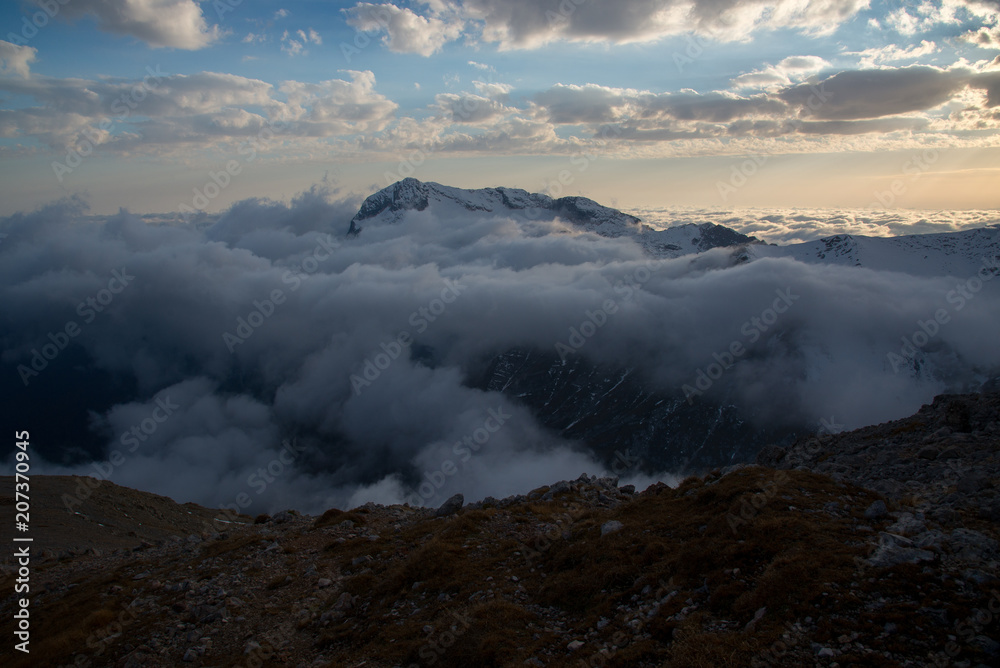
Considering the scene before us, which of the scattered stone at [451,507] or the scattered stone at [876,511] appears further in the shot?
the scattered stone at [451,507]

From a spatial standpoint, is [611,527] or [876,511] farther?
[611,527]

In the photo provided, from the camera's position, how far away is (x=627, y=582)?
14.7 metres

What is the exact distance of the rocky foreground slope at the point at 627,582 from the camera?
10195 millimetres

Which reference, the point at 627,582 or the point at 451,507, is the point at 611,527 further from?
the point at 451,507

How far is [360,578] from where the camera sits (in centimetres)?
1931

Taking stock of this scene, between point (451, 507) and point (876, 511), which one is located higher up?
point (876, 511)

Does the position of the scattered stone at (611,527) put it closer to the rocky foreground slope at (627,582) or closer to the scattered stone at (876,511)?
the rocky foreground slope at (627,582)

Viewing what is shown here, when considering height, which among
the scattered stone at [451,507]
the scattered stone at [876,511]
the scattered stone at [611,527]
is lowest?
the scattered stone at [451,507]

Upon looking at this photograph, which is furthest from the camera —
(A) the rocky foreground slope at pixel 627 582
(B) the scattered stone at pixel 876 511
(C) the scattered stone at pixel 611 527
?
(C) the scattered stone at pixel 611 527

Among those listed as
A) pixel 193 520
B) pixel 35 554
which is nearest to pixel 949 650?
pixel 35 554

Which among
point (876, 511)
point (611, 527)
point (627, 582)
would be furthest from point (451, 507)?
point (876, 511)

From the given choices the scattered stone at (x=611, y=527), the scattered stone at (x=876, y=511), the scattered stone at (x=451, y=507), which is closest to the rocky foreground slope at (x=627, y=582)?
the scattered stone at (x=876, y=511)

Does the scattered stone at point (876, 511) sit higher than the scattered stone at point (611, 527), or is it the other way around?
the scattered stone at point (876, 511)

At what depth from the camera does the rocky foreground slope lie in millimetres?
10195
